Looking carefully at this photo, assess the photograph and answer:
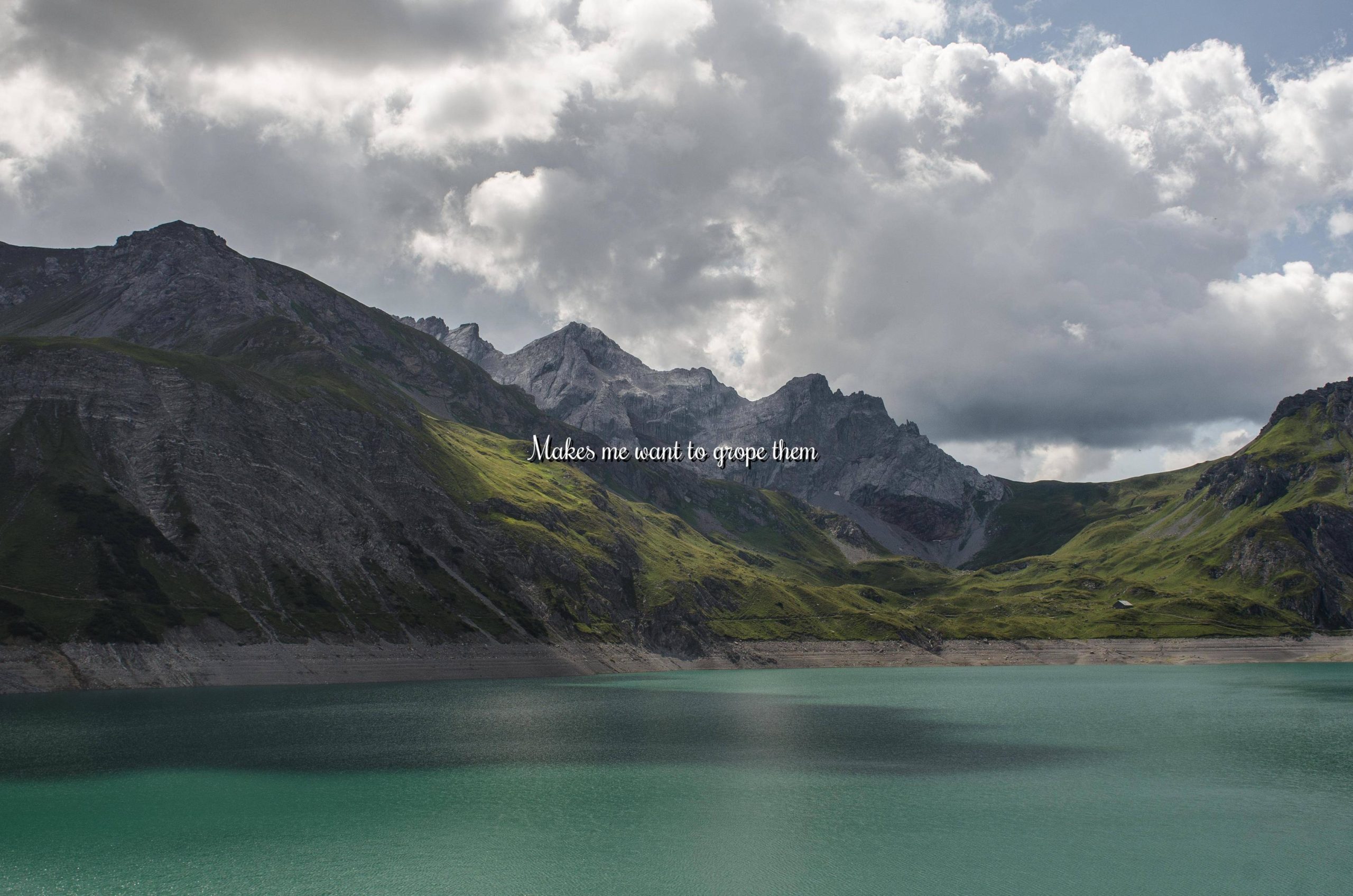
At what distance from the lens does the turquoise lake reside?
158ft

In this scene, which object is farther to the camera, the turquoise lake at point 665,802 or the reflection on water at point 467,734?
the reflection on water at point 467,734

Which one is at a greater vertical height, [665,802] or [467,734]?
[665,802]

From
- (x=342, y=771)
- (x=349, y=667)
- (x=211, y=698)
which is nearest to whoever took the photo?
(x=342, y=771)

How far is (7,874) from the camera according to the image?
4778 cm

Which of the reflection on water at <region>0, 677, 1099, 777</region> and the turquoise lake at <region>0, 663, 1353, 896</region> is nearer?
the turquoise lake at <region>0, 663, 1353, 896</region>

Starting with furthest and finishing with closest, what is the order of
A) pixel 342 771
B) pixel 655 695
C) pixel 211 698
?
pixel 655 695
pixel 211 698
pixel 342 771

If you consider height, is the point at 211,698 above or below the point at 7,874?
below

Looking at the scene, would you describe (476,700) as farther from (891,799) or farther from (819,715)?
(891,799)

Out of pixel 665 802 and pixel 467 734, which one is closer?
pixel 665 802

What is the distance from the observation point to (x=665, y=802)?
212ft

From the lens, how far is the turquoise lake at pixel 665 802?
48062 mm

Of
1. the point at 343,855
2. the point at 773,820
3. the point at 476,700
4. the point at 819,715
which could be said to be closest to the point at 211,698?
the point at 476,700

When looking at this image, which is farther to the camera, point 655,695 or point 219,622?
point 219,622

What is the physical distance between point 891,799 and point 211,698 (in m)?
109
